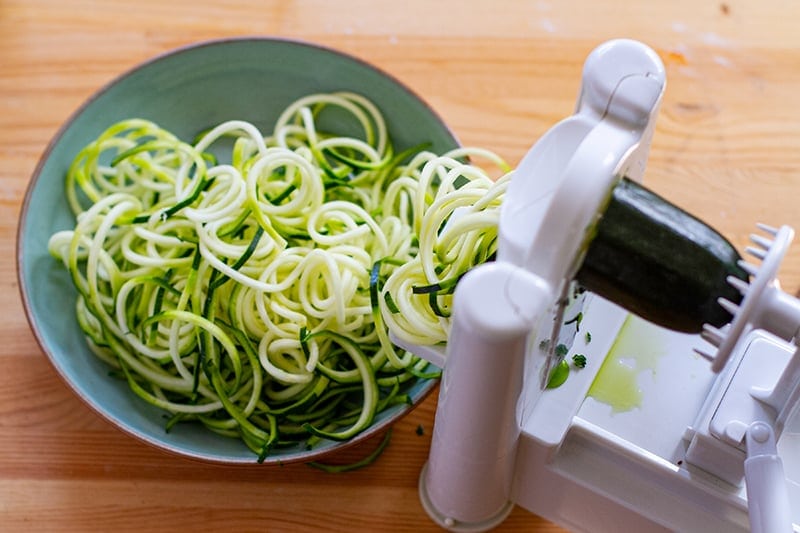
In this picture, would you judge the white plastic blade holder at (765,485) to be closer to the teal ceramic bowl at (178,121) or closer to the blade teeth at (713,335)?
the blade teeth at (713,335)

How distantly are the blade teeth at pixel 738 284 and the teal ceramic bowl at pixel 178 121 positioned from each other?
34 centimetres

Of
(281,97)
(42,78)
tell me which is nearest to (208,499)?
(281,97)

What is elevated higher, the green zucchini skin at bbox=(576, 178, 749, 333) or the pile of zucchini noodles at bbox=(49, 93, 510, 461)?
the green zucchini skin at bbox=(576, 178, 749, 333)

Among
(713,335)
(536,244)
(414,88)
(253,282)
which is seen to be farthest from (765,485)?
(414,88)

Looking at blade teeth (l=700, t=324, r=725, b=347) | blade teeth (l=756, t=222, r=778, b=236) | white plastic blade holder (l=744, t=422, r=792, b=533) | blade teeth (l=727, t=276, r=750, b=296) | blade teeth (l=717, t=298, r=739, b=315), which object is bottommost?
white plastic blade holder (l=744, t=422, r=792, b=533)

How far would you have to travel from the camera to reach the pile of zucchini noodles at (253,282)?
0.89 meters

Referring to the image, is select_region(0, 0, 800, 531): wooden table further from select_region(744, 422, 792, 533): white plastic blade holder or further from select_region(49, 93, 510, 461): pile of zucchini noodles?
select_region(744, 422, 792, 533): white plastic blade holder

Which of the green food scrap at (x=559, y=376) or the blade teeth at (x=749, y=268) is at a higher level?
the blade teeth at (x=749, y=268)

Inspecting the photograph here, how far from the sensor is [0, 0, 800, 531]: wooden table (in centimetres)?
94

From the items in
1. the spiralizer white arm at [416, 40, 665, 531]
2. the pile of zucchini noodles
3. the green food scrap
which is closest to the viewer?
the spiralizer white arm at [416, 40, 665, 531]

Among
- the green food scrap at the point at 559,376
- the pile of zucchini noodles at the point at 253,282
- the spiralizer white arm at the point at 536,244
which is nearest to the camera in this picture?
the spiralizer white arm at the point at 536,244

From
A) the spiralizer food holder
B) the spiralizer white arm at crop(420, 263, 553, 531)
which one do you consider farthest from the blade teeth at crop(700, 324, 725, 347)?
the spiralizer white arm at crop(420, 263, 553, 531)

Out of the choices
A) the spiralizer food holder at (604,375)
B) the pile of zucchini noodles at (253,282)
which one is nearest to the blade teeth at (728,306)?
the spiralizer food holder at (604,375)

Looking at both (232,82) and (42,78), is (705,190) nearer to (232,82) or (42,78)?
(232,82)
